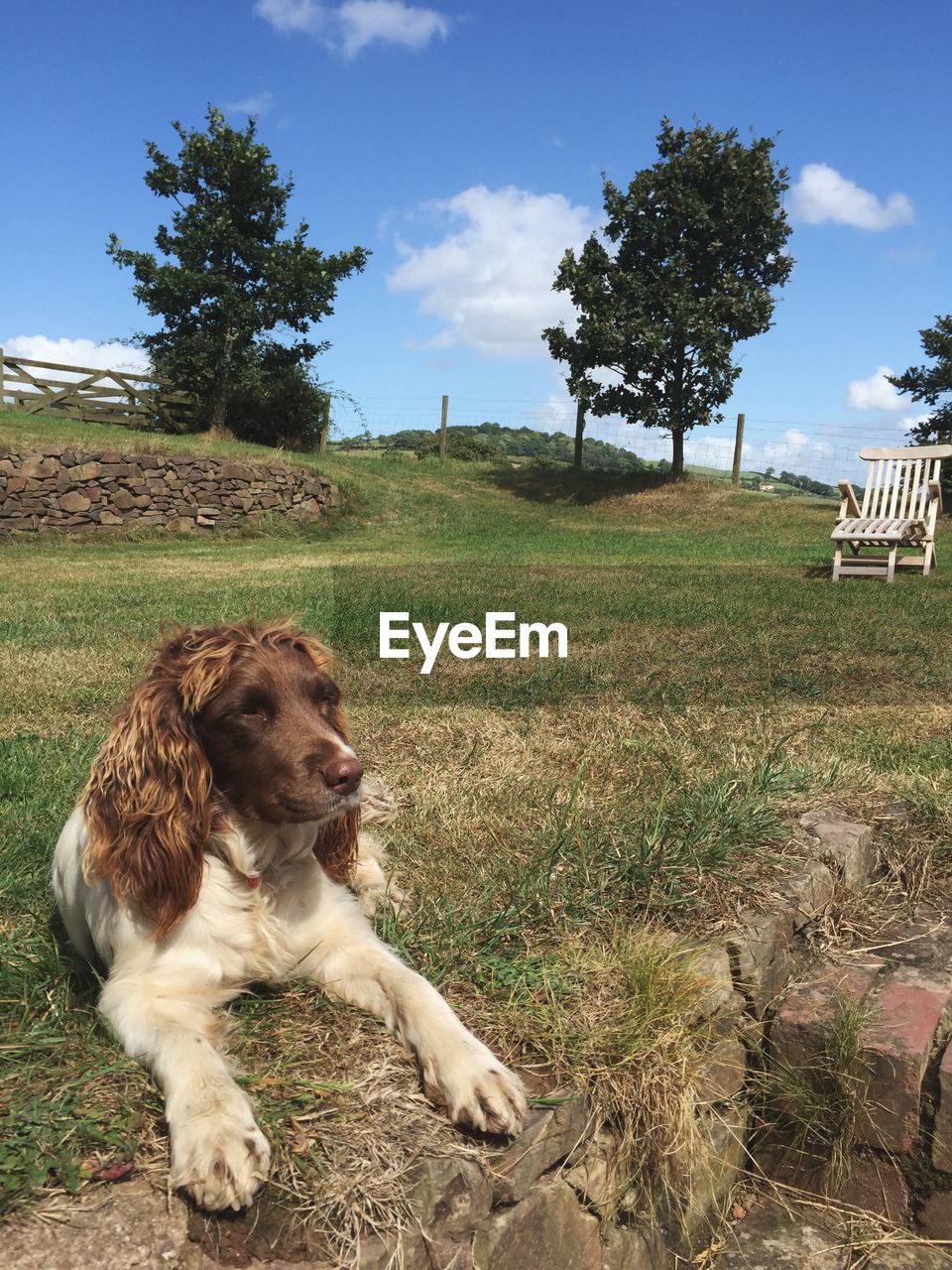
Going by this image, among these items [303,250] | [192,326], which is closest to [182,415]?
[192,326]

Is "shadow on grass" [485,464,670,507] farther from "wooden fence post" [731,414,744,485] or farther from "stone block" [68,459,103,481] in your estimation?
"stone block" [68,459,103,481]

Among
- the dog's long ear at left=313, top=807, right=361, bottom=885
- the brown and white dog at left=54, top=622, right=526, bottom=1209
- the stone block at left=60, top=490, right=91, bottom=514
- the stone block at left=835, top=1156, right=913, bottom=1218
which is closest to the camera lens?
the brown and white dog at left=54, top=622, right=526, bottom=1209

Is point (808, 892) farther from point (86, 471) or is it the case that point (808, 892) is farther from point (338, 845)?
point (86, 471)

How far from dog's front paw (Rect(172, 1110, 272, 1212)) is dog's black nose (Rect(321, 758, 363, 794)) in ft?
2.32

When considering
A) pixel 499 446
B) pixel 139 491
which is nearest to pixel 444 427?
pixel 499 446

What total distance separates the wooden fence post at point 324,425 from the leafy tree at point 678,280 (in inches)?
252

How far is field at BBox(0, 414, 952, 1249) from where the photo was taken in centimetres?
220

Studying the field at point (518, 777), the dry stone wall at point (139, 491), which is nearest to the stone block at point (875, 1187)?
the field at point (518, 777)

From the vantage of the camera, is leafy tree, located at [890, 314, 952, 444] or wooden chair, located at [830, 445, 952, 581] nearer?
wooden chair, located at [830, 445, 952, 581]

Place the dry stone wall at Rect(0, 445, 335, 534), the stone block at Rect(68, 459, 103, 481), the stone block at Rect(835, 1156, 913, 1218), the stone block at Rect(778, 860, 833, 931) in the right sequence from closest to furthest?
1. the stone block at Rect(835, 1156, 913, 1218)
2. the stone block at Rect(778, 860, 833, 931)
3. the dry stone wall at Rect(0, 445, 335, 534)
4. the stone block at Rect(68, 459, 103, 481)

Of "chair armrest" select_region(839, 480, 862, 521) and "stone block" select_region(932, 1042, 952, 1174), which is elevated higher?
"chair armrest" select_region(839, 480, 862, 521)

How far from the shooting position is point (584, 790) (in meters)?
4.12

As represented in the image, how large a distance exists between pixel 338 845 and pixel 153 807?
65 cm

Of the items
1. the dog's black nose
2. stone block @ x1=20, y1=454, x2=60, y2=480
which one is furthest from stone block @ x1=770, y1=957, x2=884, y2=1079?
stone block @ x1=20, y1=454, x2=60, y2=480
